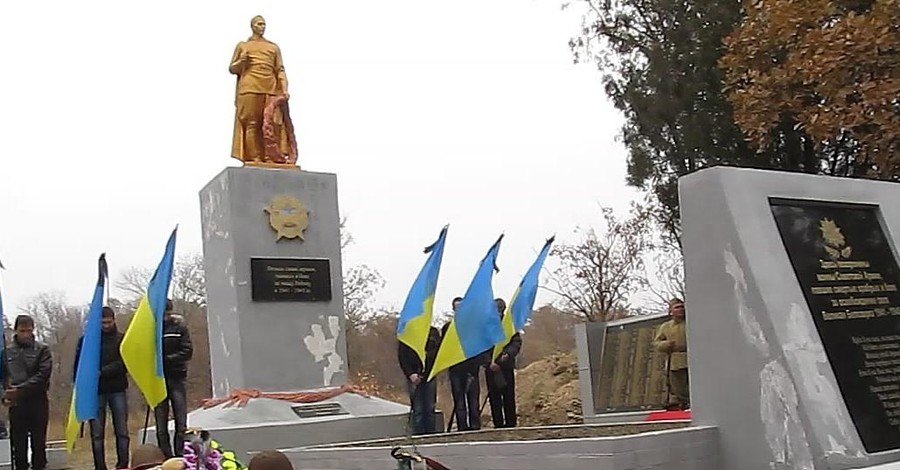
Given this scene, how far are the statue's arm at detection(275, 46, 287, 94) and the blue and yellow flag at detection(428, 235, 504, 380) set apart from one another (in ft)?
12.3

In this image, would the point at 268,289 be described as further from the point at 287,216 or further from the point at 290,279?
the point at 287,216

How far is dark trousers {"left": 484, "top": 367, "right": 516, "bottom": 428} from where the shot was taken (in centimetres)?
988

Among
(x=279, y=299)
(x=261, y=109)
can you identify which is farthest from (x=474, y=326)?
(x=261, y=109)

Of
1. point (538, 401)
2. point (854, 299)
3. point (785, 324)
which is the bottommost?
point (785, 324)

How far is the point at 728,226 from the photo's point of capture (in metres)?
5.43

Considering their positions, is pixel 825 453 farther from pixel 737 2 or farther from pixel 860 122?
pixel 737 2

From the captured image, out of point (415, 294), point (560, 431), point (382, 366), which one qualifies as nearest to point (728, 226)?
point (560, 431)

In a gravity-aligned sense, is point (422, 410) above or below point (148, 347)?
below

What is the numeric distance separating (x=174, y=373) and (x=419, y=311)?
194 cm

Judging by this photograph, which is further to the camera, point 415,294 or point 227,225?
point 227,225

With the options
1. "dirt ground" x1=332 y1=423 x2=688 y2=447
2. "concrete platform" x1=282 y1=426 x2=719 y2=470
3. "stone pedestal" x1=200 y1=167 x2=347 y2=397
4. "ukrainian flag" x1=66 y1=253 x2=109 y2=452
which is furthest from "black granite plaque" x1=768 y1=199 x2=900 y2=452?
"stone pedestal" x1=200 y1=167 x2=347 y2=397

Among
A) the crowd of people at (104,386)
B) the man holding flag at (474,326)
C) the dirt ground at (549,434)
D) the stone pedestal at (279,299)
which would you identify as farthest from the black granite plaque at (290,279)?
the dirt ground at (549,434)

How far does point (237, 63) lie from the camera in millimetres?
10703

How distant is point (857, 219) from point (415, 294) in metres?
3.39
